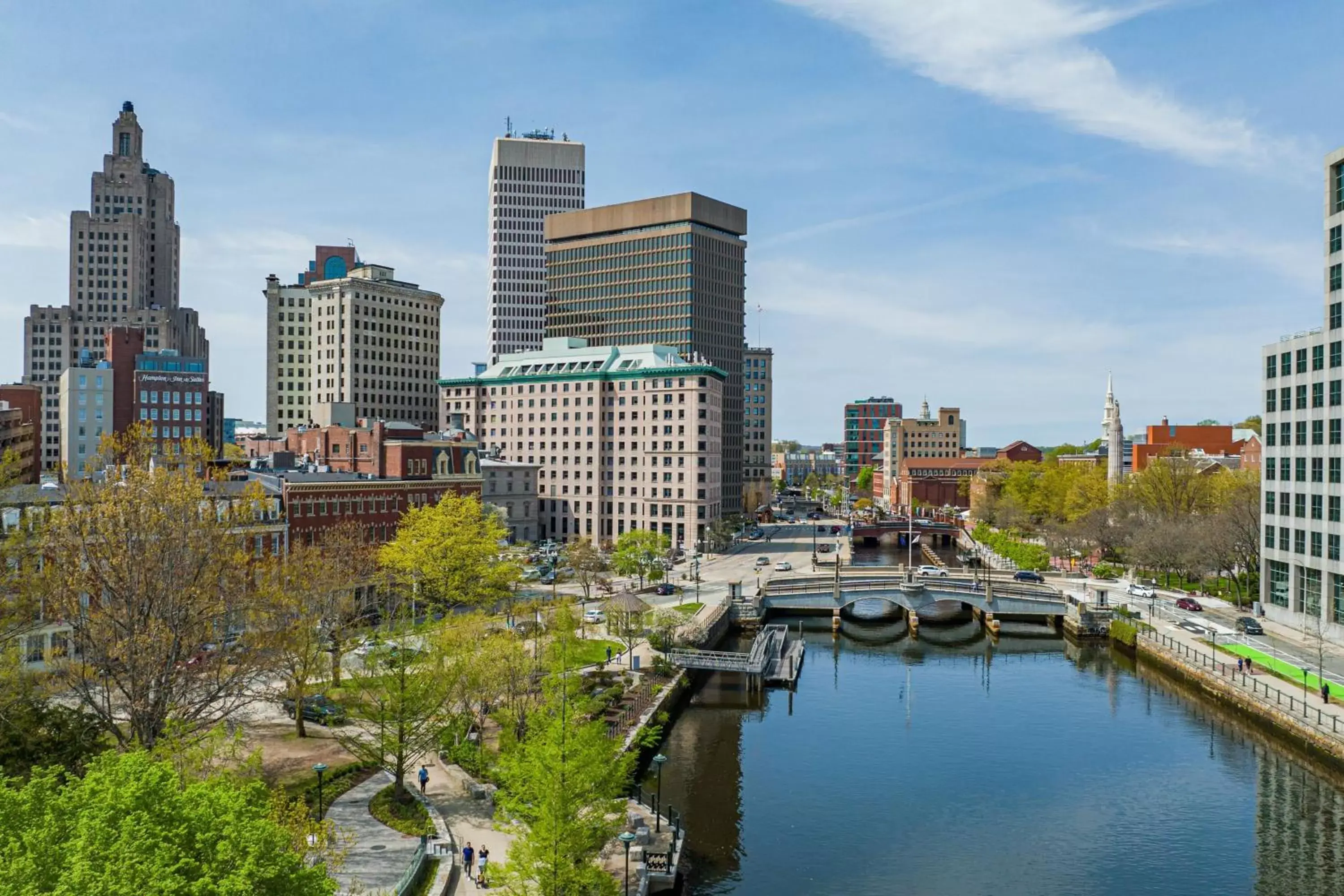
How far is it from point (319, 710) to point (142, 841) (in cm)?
3862

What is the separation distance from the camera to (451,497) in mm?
88875

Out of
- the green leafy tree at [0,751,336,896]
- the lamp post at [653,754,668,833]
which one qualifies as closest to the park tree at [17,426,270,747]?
the green leafy tree at [0,751,336,896]

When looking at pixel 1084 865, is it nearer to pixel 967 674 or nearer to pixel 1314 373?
pixel 967 674

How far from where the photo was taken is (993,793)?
5531cm

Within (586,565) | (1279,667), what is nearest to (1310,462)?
(1279,667)

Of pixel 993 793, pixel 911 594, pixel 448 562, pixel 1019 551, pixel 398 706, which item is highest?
pixel 448 562

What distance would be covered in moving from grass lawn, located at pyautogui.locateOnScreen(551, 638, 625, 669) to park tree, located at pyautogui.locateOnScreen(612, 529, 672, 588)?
29.1 m

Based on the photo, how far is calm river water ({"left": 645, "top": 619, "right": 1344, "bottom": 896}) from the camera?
147 ft

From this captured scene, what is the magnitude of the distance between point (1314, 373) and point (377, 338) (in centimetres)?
16247

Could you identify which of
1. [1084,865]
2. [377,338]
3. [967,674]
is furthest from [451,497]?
[377,338]

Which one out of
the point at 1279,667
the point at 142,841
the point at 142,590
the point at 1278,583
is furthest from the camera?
the point at 1278,583

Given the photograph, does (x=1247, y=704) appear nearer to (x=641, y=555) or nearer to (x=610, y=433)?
(x=641, y=555)

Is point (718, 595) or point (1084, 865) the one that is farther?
point (718, 595)

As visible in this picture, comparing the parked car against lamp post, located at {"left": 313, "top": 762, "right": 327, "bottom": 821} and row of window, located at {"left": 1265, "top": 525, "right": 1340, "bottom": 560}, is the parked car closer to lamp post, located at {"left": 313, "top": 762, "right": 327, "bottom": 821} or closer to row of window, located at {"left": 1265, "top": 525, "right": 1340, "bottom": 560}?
lamp post, located at {"left": 313, "top": 762, "right": 327, "bottom": 821}
